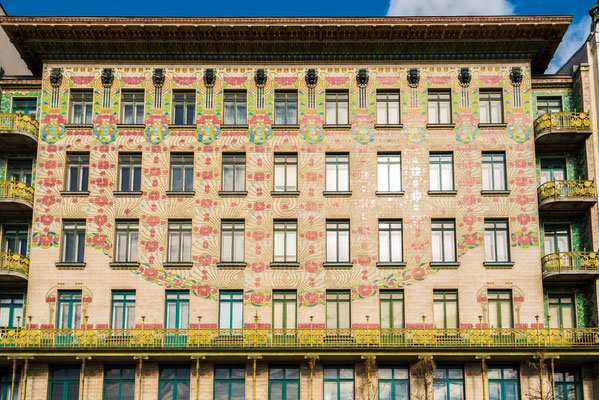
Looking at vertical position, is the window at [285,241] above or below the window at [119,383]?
above

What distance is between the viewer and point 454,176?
41125mm

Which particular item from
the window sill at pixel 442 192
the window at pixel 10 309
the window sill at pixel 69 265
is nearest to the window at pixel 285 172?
the window sill at pixel 442 192

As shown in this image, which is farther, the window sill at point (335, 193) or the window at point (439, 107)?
the window at point (439, 107)

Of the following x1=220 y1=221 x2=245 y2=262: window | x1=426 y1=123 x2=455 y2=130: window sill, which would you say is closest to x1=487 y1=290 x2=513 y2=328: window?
x1=426 y1=123 x2=455 y2=130: window sill

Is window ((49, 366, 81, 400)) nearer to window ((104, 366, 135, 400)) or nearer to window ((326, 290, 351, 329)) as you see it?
window ((104, 366, 135, 400))

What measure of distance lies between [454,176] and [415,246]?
409cm

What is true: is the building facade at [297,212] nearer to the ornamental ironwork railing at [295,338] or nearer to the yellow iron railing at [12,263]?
the ornamental ironwork railing at [295,338]

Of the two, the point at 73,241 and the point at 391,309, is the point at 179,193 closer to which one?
the point at 73,241

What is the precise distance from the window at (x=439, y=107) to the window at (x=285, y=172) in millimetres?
7217

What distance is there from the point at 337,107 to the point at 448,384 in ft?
Result: 47.8

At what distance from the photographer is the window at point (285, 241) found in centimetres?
4028

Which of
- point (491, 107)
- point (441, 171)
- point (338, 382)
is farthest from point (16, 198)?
point (491, 107)

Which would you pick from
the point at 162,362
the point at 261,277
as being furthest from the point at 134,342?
the point at 261,277

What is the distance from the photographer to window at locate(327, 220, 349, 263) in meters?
40.3
